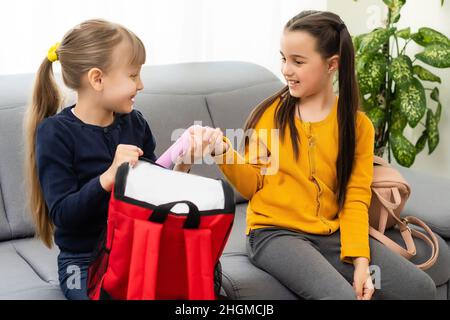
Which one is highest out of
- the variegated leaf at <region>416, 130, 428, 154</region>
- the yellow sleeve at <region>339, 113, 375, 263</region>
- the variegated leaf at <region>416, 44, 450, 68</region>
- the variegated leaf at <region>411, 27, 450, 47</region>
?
the variegated leaf at <region>411, 27, 450, 47</region>

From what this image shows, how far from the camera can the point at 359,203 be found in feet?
6.47

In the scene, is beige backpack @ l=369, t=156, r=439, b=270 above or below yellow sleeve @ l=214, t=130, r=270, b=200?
below

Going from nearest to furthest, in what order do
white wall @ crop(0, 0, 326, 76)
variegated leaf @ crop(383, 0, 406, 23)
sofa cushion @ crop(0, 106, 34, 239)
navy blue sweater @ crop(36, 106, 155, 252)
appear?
navy blue sweater @ crop(36, 106, 155, 252) < sofa cushion @ crop(0, 106, 34, 239) < white wall @ crop(0, 0, 326, 76) < variegated leaf @ crop(383, 0, 406, 23)

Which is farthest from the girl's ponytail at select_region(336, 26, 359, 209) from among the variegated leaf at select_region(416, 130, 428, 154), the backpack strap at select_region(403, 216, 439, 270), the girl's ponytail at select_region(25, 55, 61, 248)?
the variegated leaf at select_region(416, 130, 428, 154)

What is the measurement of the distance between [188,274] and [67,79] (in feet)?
1.95

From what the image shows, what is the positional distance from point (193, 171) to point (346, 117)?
590 millimetres

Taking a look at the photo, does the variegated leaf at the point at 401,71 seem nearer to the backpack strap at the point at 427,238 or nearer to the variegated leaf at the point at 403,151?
the variegated leaf at the point at 403,151

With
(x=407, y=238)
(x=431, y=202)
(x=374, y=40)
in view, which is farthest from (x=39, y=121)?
(x=374, y=40)

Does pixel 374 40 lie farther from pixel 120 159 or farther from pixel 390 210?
pixel 120 159

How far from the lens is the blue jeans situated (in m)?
1.71

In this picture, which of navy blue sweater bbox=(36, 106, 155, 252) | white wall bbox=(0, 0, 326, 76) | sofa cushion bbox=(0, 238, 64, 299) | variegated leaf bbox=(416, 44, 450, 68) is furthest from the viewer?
variegated leaf bbox=(416, 44, 450, 68)

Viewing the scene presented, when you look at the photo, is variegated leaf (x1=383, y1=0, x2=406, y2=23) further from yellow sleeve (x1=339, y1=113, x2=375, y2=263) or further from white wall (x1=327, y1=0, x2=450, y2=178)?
Answer: yellow sleeve (x1=339, y1=113, x2=375, y2=263)

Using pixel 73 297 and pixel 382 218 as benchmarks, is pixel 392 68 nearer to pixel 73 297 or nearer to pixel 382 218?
pixel 382 218

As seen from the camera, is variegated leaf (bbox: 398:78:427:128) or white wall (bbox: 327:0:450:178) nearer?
variegated leaf (bbox: 398:78:427:128)
